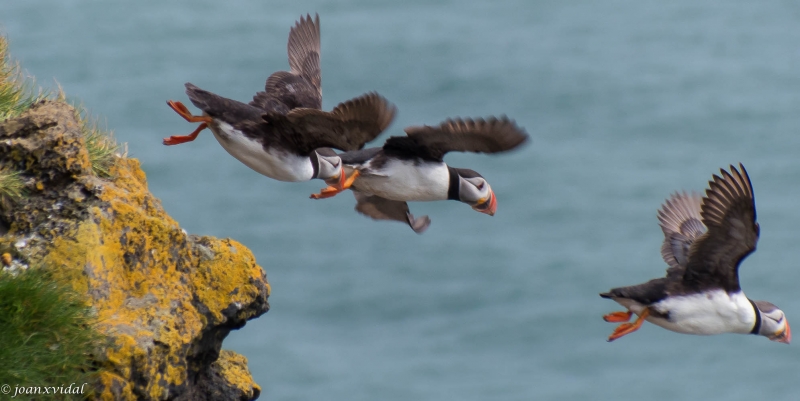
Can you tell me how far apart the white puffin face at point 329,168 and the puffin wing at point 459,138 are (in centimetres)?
46

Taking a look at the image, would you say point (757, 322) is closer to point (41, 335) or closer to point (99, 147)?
point (99, 147)

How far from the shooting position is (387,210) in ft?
29.7

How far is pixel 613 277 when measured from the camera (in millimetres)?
35312

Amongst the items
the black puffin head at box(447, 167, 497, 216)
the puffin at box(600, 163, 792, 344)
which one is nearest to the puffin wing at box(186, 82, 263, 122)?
the black puffin head at box(447, 167, 497, 216)

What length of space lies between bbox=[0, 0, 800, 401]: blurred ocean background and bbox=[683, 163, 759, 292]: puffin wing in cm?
2367

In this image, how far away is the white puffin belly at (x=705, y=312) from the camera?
311 inches

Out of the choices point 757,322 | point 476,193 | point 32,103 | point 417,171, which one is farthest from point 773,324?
point 32,103

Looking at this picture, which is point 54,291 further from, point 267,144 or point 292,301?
point 292,301

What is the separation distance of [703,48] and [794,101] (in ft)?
13.5

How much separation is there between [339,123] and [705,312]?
2875 millimetres

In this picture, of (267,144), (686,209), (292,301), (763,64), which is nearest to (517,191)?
(292,301)

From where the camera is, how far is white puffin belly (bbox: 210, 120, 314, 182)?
6.96 meters
